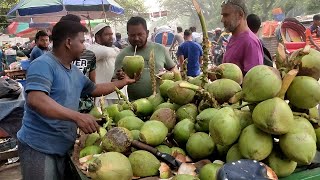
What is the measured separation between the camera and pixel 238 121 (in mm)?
1658

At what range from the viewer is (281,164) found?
1566 mm

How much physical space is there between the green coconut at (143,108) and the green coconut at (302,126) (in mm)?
1089

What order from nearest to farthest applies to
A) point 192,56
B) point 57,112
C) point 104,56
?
1. point 57,112
2. point 104,56
3. point 192,56

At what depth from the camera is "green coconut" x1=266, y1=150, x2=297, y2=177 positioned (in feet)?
5.13

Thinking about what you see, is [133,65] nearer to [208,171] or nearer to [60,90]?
[60,90]

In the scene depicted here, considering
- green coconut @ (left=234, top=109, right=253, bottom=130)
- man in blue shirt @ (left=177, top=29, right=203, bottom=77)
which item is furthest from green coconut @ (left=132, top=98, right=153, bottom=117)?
man in blue shirt @ (left=177, top=29, right=203, bottom=77)

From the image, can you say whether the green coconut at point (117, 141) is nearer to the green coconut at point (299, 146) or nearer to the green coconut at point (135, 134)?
the green coconut at point (135, 134)

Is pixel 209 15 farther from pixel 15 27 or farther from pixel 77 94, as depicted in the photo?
pixel 77 94

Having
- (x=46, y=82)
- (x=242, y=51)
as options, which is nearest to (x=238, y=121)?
(x=46, y=82)

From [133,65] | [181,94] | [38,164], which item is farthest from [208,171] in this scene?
[133,65]

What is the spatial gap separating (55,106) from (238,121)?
1.07 meters

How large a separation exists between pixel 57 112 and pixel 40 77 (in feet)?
0.94

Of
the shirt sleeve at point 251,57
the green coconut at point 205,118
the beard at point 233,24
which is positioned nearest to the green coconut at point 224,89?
the green coconut at point 205,118

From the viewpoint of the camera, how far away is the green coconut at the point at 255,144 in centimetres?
152
